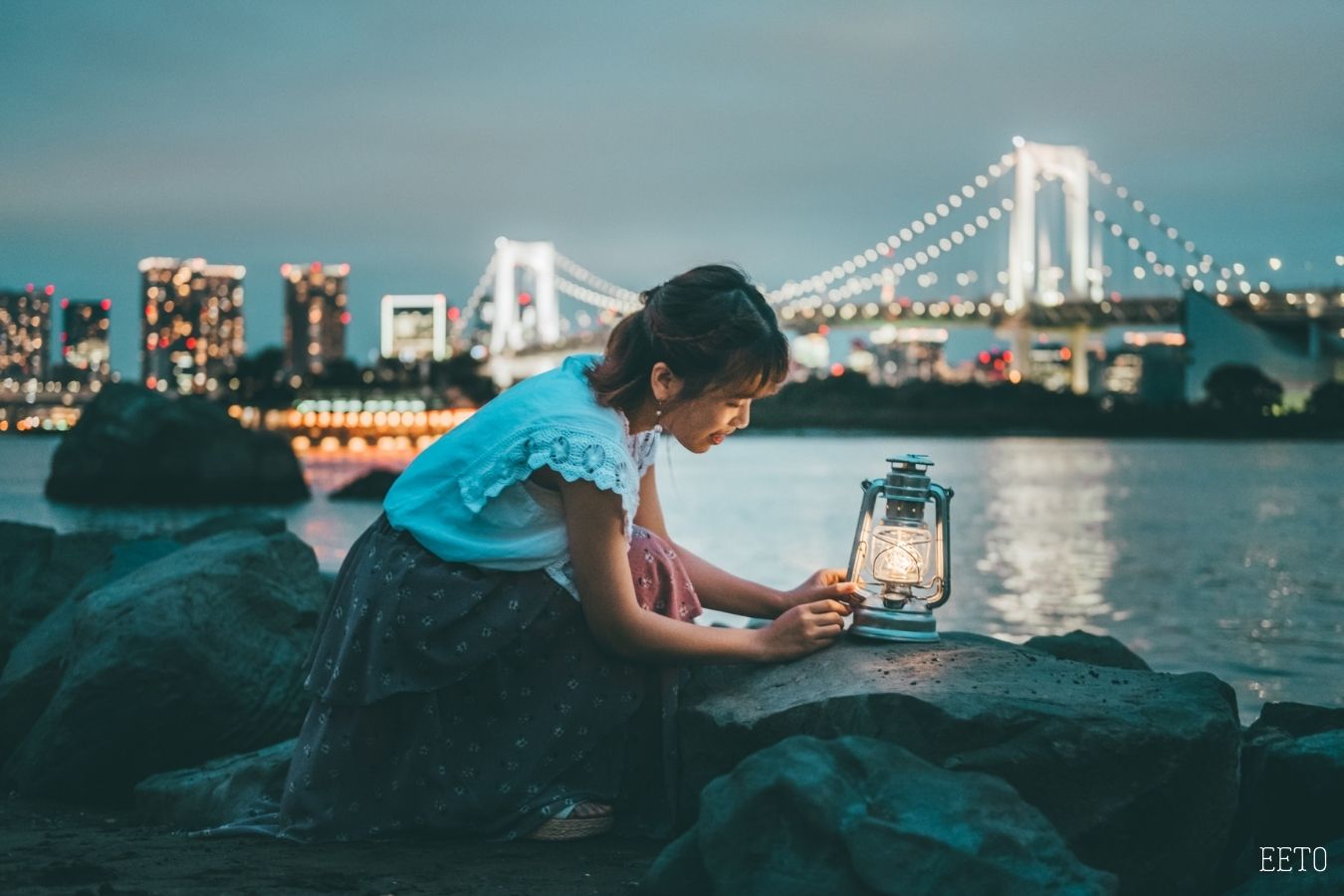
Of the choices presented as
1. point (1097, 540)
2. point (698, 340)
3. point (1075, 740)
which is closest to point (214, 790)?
point (698, 340)

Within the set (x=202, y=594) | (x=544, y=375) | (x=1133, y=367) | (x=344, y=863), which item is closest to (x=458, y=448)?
(x=544, y=375)

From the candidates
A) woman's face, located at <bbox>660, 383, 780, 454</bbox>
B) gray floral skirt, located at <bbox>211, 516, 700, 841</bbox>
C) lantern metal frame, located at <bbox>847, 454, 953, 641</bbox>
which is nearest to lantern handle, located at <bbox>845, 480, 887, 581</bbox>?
lantern metal frame, located at <bbox>847, 454, 953, 641</bbox>

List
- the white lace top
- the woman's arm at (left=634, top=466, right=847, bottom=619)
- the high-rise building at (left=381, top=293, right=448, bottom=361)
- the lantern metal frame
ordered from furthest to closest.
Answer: the high-rise building at (left=381, top=293, right=448, bottom=361) → the woman's arm at (left=634, top=466, right=847, bottom=619) → the lantern metal frame → the white lace top

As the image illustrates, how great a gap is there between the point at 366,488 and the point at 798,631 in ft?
83.0

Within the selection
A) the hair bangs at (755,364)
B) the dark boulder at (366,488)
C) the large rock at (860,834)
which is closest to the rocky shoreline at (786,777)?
the large rock at (860,834)

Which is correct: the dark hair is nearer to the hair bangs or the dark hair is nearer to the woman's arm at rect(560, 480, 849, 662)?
the hair bangs

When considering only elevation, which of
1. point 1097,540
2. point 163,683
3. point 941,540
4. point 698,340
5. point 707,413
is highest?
point 698,340

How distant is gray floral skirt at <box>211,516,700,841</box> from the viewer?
7.33 ft

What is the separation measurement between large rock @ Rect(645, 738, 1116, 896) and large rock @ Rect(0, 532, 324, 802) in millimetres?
1503

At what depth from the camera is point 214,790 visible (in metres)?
2.64

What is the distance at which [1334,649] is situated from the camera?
850 cm

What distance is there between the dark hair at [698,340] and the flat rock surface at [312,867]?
68 cm

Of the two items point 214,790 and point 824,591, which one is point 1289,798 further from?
point 214,790

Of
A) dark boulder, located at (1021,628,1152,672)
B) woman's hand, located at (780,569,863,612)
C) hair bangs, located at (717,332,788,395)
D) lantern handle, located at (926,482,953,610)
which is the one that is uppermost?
hair bangs, located at (717,332,788,395)
